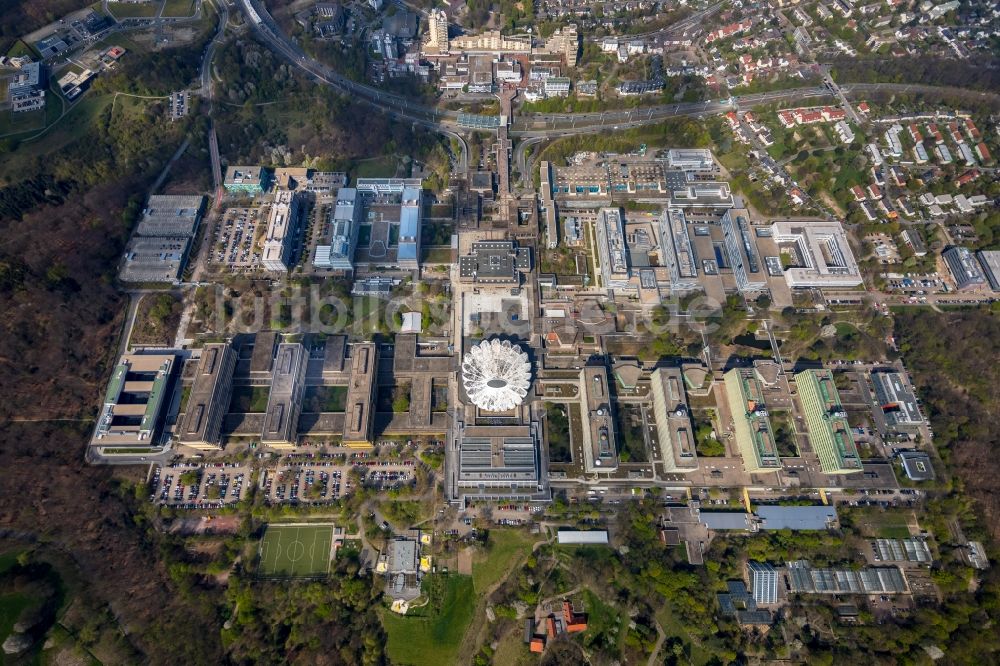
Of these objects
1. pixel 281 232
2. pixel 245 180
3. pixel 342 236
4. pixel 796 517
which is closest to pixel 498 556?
pixel 796 517

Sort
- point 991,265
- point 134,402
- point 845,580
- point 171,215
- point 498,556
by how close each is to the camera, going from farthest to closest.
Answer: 1. point 171,215
2. point 991,265
3. point 134,402
4. point 498,556
5. point 845,580

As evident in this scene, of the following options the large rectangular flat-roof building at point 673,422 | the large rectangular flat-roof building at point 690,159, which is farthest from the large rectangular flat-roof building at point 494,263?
the large rectangular flat-roof building at point 690,159

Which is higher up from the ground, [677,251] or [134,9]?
[134,9]

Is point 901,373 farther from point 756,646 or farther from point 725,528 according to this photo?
point 756,646

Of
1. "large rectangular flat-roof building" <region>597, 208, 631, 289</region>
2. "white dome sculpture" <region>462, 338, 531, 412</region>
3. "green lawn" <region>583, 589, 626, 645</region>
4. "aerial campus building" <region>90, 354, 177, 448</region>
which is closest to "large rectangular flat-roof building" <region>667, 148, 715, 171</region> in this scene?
"large rectangular flat-roof building" <region>597, 208, 631, 289</region>

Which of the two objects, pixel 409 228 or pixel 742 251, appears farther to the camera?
pixel 409 228

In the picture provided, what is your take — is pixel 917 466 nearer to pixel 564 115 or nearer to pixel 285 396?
pixel 564 115

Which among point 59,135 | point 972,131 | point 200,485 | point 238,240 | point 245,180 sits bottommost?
point 200,485
